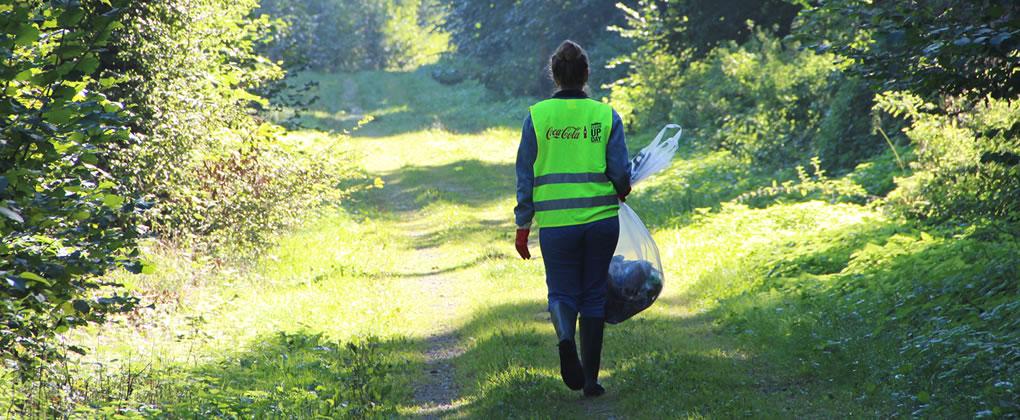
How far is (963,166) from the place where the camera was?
9906mm

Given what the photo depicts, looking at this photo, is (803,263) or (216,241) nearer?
(803,263)

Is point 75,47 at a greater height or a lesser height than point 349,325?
greater

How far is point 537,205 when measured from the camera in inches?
238

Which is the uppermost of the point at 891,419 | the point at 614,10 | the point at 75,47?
the point at 614,10

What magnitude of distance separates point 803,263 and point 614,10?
105 ft

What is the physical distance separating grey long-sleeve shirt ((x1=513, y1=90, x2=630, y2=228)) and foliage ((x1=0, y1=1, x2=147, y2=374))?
2243 millimetres

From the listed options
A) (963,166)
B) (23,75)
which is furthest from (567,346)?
(963,166)

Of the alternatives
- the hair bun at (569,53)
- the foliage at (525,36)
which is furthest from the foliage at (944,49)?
the foliage at (525,36)

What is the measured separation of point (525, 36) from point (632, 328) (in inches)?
1532

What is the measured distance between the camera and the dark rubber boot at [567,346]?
588cm

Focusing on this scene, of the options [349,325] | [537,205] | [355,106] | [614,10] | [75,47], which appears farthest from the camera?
[355,106]

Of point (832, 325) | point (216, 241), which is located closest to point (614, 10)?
point (216, 241)

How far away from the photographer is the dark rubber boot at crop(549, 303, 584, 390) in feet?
19.3

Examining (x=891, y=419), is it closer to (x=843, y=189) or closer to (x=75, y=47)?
(x=75, y=47)
